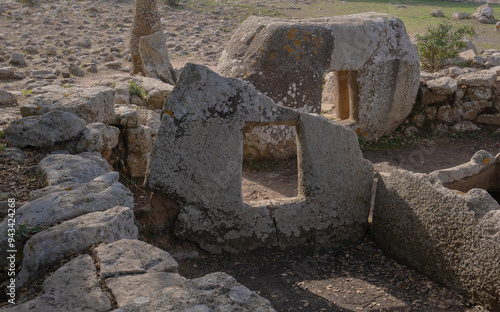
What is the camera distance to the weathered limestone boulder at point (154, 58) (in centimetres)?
1011

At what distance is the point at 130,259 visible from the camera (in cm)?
301

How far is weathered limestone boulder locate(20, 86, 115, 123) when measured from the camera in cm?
566

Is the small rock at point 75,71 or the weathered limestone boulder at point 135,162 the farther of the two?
the small rock at point 75,71

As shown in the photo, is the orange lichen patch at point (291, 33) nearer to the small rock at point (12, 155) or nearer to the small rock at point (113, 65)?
the small rock at point (12, 155)

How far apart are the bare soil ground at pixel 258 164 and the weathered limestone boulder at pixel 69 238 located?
1056 millimetres

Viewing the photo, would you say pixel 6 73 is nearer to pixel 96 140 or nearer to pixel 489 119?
pixel 96 140

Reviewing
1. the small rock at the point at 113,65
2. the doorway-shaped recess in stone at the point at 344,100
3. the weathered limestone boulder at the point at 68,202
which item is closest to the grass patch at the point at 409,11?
the doorway-shaped recess in stone at the point at 344,100

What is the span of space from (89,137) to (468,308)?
13.1 feet

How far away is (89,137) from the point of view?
520 cm

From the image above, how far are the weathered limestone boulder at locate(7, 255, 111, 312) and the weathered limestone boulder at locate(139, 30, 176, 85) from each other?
7532mm

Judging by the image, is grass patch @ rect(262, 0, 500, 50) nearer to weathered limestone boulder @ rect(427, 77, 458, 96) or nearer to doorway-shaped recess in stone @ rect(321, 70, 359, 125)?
weathered limestone boulder @ rect(427, 77, 458, 96)

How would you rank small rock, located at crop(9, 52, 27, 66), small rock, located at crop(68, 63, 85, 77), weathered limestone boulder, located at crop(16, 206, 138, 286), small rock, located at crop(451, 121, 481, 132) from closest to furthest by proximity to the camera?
1. weathered limestone boulder, located at crop(16, 206, 138, 286)
2. small rock, located at crop(451, 121, 481, 132)
3. small rock, located at crop(68, 63, 85, 77)
4. small rock, located at crop(9, 52, 27, 66)

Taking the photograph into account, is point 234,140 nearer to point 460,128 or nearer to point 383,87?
point 383,87

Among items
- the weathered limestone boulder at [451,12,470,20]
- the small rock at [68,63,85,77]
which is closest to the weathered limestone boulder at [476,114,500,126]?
the small rock at [68,63,85,77]
